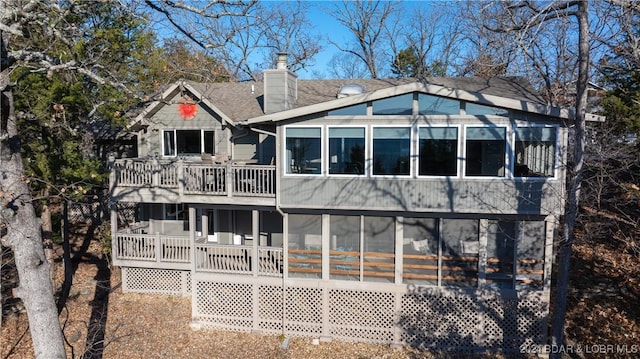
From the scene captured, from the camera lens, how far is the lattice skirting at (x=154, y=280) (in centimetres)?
1543

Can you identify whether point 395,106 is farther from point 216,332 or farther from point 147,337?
point 147,337

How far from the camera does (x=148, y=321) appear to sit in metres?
13.9

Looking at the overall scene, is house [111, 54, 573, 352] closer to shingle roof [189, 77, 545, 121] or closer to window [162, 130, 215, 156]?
shingle roof [189, 77, 545, 121]

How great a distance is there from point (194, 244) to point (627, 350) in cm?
1201

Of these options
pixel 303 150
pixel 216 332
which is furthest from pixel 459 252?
pixel 216 332

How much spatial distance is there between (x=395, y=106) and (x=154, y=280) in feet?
33.8

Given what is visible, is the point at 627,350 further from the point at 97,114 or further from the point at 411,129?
the point at 97,114

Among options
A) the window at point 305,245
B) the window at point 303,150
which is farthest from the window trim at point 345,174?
Answer: the window at point 305,245

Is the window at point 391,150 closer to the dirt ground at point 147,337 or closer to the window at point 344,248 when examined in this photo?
the window at point 344,248

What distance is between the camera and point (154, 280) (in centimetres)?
1544

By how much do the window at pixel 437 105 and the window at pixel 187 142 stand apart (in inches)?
308

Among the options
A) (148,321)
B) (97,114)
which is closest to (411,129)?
(148,321)

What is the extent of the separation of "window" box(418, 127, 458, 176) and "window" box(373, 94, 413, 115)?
662 mm

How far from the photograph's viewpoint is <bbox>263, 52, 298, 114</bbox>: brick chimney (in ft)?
51.0
